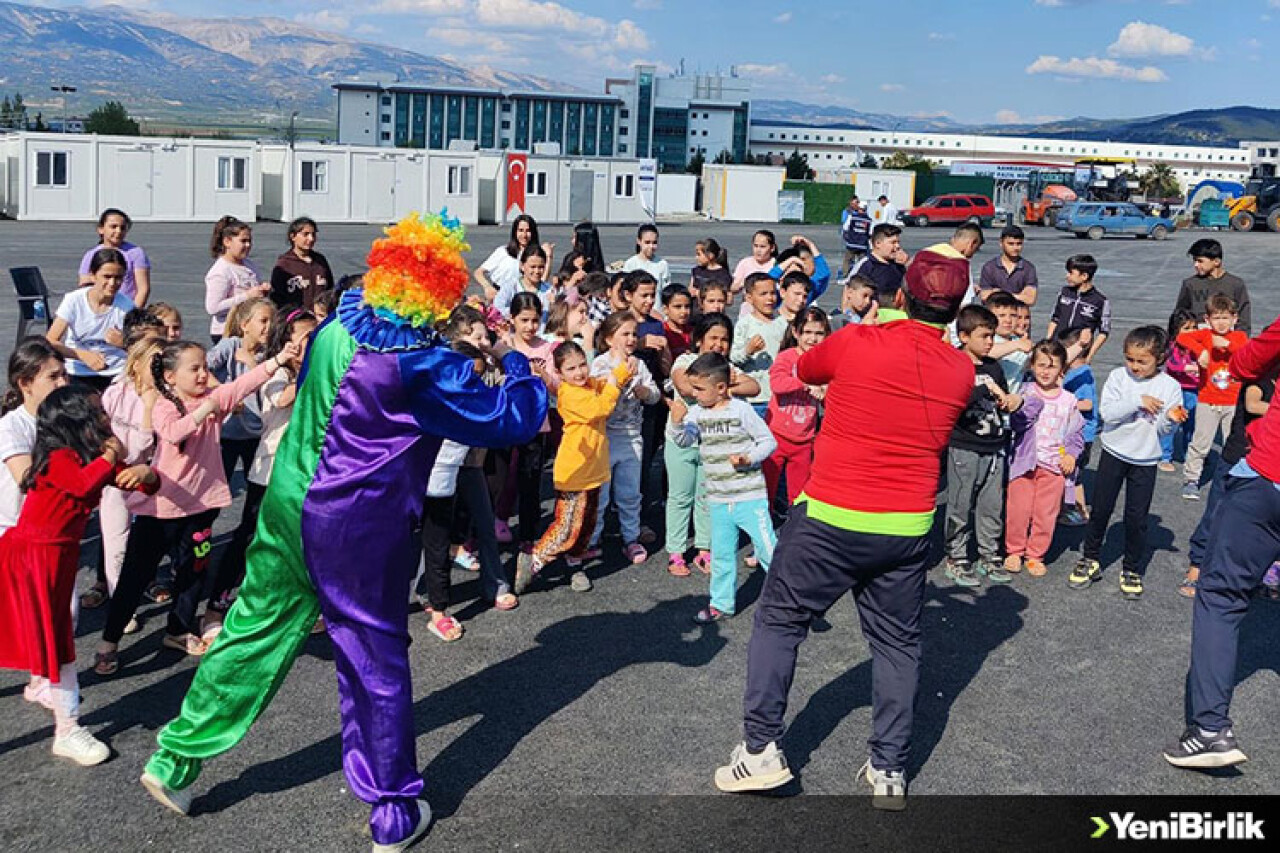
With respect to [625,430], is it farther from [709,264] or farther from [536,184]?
[536,184]

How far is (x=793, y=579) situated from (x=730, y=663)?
1418mm

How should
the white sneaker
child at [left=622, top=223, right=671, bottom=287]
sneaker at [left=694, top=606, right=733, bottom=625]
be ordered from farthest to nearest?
child at [left=622, top=223, right=671, bottom=287] < sneaker at [left=694, top=606, right=733, bottom=625] < the white sneaker

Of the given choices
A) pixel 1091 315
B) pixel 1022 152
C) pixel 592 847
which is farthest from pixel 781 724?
pixel 1022 152

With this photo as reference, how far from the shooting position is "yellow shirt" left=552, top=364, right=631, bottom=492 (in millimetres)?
6625

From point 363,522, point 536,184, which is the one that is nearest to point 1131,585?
point 363,522

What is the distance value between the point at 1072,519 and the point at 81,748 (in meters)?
6.41

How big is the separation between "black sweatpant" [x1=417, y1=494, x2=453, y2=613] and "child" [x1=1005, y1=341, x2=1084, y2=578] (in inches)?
136

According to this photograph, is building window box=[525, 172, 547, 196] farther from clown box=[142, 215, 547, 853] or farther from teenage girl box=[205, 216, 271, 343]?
clown box=[142, 215, 547, 853]

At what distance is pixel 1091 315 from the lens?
30.9 feet

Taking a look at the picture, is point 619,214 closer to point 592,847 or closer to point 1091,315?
point 1091,315

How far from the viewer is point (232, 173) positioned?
40250 mm

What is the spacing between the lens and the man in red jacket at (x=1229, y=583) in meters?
4.64

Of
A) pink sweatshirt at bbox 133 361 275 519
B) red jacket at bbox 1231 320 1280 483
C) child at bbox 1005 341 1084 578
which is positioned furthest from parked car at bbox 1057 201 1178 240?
pink sweatshirt at bbox 133 361 275 519

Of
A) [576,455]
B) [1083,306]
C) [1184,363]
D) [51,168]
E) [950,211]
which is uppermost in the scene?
[950,211]
